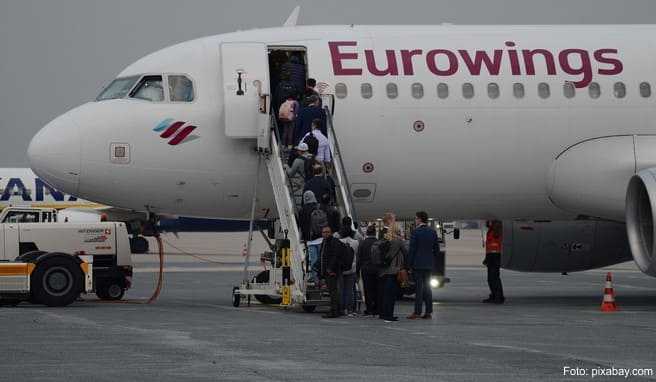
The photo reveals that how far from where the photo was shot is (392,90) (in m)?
25.6

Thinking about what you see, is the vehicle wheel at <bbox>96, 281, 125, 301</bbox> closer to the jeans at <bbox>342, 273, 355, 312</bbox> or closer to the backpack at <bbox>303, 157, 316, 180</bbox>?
the backpack at <bbox>303, 157, 316, 180</bbox>

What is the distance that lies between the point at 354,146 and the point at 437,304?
4290 mm

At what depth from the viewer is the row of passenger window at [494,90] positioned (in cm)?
2550

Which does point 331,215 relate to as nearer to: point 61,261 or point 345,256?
point 345,256

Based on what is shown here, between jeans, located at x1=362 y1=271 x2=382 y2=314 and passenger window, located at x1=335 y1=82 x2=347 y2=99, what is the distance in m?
3.79

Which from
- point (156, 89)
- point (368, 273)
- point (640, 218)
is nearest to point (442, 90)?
point (368, 273)

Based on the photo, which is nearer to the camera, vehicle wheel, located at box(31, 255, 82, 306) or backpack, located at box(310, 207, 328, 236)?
backpack, located at box(310, 207, 328, 236)

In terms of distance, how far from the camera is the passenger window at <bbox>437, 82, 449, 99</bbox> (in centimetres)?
2575

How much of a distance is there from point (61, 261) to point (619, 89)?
11.6m

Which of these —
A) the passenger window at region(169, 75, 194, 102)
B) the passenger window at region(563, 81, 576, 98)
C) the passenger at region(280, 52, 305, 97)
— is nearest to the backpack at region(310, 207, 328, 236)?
the passenger at region(280, 52, 305, 97)

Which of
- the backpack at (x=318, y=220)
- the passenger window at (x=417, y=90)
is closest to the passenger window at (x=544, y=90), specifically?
the passenger window at (x=417, y=90)

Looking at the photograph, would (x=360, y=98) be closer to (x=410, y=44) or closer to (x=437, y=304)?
(x=410, y=44)

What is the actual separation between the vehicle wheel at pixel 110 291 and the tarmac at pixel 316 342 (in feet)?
0.99

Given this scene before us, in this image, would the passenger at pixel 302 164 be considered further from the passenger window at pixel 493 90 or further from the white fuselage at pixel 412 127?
the passenger window at pixel 493 90
